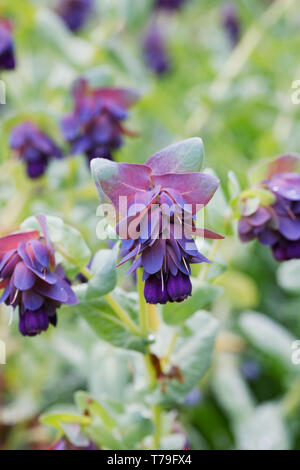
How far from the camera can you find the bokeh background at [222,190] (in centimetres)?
101

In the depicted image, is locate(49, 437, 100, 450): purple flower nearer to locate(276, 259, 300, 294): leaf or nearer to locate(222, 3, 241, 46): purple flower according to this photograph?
locate(276, 259, 300, 294): leaf

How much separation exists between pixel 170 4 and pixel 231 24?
20 centimetres

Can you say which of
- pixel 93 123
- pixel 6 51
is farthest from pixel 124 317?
pixel 6 51

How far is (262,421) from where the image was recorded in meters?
0.98

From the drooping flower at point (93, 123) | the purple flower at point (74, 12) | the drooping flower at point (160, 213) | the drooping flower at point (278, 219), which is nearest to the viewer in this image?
the drooping flower at point (160, 213)

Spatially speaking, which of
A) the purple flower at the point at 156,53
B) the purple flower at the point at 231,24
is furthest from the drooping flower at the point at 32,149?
the purple flower at the point at 231,24

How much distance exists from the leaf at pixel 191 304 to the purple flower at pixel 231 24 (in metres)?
1.25

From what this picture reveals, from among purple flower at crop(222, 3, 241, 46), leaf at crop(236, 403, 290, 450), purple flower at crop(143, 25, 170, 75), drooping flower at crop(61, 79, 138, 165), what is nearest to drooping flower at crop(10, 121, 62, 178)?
drooping flower at crop(61, 79, 138, 165)

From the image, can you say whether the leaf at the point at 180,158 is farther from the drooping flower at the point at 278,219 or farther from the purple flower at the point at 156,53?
the purple flower at the point at 156,53

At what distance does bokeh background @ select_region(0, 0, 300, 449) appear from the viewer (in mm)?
1010

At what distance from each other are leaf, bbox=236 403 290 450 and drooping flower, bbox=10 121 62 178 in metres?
0.56

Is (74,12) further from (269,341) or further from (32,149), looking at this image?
(269,341)
